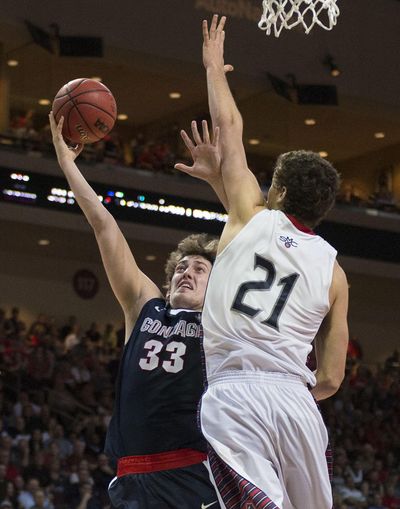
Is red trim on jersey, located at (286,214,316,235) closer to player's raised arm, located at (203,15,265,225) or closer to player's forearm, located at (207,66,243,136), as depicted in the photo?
Answer: player's raised arm, located at (203,15,265,225)

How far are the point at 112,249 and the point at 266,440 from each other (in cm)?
141

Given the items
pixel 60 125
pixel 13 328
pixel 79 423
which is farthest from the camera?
pixel 13 328

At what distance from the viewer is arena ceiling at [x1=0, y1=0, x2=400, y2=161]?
21297mm

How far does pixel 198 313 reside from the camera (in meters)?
4.87

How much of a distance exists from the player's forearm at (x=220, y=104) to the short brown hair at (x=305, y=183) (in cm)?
30

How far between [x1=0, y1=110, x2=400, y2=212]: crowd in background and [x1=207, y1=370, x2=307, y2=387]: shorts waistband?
1632cm

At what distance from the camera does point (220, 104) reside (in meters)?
4.35

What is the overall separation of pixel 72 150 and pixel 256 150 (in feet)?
75.5

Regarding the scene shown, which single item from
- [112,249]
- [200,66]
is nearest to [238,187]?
[112,249]

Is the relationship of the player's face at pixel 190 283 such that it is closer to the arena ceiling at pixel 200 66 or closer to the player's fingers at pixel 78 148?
the player's fingers at pixel 78 148

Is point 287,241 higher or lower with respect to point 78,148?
lower

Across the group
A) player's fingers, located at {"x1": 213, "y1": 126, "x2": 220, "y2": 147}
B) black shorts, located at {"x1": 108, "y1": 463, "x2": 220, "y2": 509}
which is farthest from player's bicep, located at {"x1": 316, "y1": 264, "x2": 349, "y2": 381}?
black shorts, located at {"x1": 108, "y1": 463, "x2": 220, "y2": 509}

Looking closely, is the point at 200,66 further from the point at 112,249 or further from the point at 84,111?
the point at 112,249

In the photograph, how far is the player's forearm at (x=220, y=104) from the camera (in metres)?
4.32
